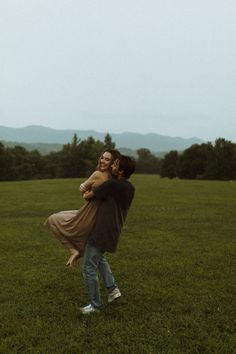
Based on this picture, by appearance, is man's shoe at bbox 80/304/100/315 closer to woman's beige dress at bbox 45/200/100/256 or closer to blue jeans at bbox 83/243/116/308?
blue jeans at bbox 83/243/116/308

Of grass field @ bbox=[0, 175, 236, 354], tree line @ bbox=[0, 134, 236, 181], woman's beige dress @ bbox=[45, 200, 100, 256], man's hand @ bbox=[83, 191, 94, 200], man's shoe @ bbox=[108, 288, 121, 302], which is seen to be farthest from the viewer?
tree line @ bbox=[0, 134, 236, 181]

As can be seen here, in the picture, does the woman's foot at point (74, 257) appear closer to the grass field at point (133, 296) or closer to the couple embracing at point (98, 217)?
the couple embracing at point (98, 217)

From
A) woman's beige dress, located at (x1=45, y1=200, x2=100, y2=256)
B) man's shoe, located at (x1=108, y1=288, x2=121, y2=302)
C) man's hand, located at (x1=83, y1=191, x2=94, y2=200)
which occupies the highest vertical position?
man's hand, located at (x1=83, y1=191, x2=94, y2=200)

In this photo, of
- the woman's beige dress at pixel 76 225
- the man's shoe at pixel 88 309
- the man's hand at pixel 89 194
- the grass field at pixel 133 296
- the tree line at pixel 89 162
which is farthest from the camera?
the tree line at pixel 89 162

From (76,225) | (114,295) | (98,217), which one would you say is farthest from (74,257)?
(114,295)

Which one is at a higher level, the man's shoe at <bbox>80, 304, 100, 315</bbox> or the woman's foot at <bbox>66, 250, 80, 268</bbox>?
the woman's foot at <bbox>66, 250, 80, 268</bbox>

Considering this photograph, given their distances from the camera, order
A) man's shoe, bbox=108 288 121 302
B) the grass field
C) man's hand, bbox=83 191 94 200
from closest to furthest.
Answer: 1. the grass field
2. man's hand, bbox=83 191 94 200
3. man's shoe, bbox=108 288 121 302

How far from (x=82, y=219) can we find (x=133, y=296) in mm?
1789

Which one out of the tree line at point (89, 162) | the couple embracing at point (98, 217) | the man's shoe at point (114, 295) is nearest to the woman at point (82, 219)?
the couple embracing at point (98, 217)

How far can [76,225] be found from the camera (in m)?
6.10

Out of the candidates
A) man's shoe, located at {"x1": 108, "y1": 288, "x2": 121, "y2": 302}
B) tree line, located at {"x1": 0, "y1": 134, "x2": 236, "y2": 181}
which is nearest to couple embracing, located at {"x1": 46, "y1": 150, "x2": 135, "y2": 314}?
man's shoe, located at {"x1": 108, "y1": 288, "x2": 121, "y2": 302}

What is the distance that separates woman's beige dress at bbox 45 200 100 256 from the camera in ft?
19.9

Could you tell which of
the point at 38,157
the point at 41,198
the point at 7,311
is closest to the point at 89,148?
the point at 38,157

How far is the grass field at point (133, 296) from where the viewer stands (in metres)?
5.32
